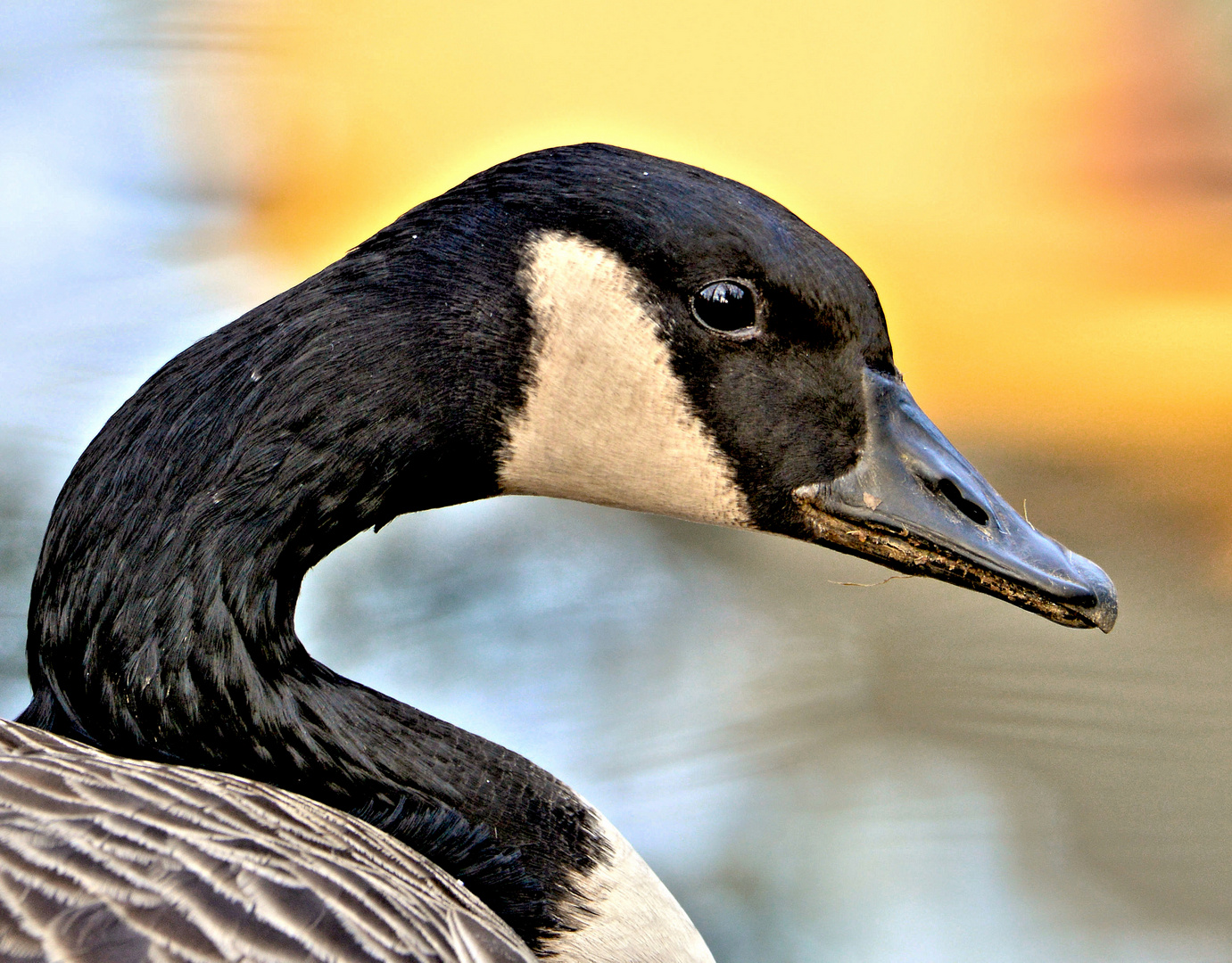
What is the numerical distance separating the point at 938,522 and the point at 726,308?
1.05 feet

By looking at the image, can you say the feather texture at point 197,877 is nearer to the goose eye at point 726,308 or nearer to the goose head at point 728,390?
the goose head at point 728,390

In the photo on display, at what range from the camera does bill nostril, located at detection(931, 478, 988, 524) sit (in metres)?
1.37

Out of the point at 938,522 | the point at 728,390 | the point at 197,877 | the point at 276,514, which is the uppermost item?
the point at 728,390

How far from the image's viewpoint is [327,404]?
126cm

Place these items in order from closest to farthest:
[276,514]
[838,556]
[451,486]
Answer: [276,514], [451,486], [838,556]

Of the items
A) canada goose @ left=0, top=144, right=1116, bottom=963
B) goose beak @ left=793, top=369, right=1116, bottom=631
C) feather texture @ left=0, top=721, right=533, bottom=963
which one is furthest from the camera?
goose beak @ left=793, top=369, right=1116, bottom=631

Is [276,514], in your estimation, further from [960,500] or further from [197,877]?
[960,500]

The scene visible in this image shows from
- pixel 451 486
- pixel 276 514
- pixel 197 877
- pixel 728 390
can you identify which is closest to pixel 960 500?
pixel 728 390

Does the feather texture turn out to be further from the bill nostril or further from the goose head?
the bill nostril

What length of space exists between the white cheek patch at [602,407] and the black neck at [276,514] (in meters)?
0.03

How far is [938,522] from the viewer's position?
136 centimetres

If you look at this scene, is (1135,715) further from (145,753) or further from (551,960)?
(145,753)

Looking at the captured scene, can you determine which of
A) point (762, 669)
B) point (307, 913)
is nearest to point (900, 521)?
point (307, 913)

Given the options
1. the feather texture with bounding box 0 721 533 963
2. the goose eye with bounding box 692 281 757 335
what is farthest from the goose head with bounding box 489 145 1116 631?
the feather texture with bounding box 0 721 533 963
